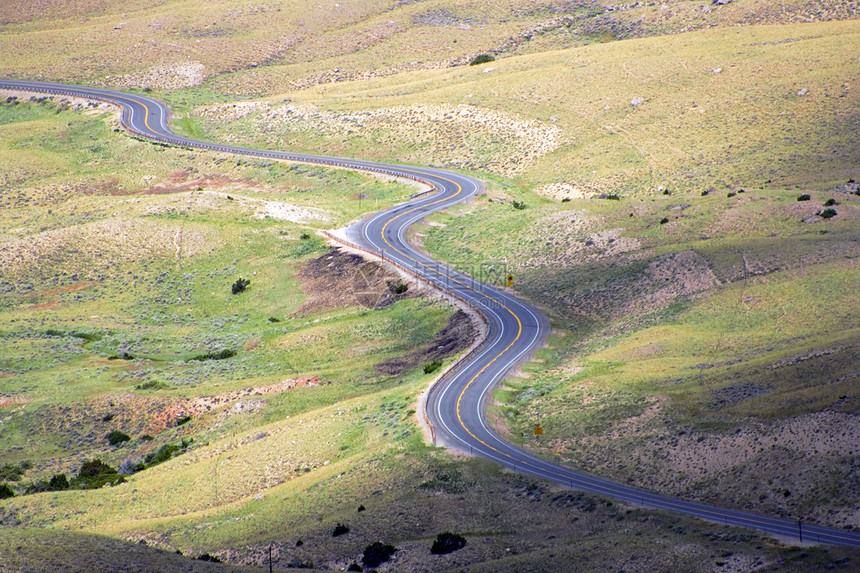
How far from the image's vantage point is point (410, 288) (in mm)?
70812

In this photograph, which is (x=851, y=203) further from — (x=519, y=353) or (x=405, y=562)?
(x=405, y=562)

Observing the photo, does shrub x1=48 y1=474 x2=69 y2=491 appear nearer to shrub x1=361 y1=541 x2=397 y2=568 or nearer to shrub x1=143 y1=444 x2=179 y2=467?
shrub x1=143 y1=444 x2=179 y2=467

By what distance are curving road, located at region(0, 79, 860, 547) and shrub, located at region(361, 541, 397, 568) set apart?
8828 mm

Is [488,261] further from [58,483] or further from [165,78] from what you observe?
[165,78]

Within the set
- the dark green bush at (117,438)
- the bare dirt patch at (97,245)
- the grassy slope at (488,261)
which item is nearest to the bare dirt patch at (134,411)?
the dark green bush at (117,438)

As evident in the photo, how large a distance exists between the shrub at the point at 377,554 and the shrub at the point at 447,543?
175 centimetres

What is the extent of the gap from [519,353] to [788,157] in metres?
49.3

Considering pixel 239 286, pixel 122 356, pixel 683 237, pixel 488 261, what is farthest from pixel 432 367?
pixel 239 286

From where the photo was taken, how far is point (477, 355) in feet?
188

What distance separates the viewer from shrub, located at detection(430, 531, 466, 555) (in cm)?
3603

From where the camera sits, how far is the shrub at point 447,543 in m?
36.0

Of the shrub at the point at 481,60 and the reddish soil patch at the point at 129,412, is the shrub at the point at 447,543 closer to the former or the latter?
the reddish soil patch at the point at 129,412

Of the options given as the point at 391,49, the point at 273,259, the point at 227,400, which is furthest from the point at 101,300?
the point at 391,49

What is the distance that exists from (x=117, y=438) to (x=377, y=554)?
26510 mm
